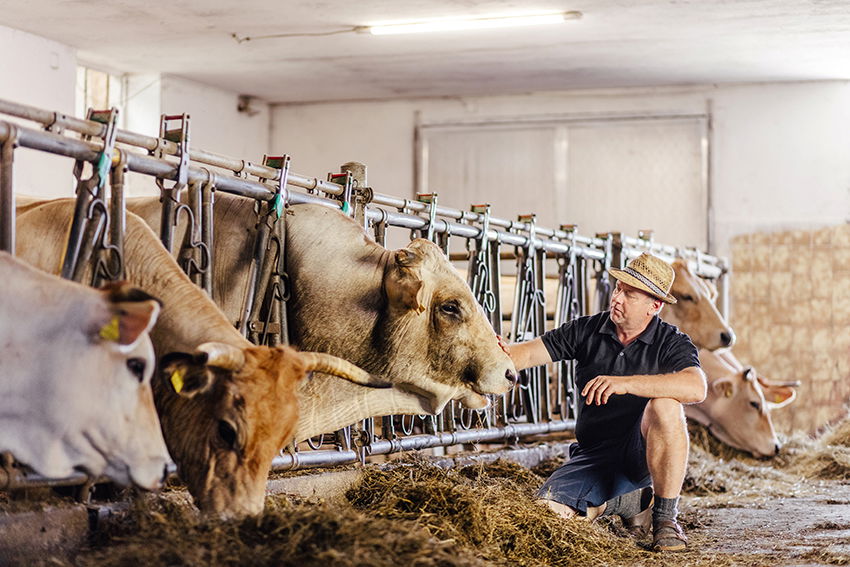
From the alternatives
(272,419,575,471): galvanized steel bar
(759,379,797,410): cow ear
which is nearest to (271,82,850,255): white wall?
(759,379,797,410): cow ear

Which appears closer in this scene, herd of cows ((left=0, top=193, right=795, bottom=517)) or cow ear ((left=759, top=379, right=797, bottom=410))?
herd of cows ((left=0, top=193, right=795, bottom=517))

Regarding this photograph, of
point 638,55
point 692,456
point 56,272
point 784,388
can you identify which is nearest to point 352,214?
point 56,272

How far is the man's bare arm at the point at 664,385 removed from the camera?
5.12 metres

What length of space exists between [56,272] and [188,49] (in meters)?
8.30

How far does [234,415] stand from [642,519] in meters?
2.95

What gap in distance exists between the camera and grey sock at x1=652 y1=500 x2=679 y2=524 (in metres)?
5.25

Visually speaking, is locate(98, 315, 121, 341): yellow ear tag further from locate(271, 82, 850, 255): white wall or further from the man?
locate(271, 82, 850, 255): white wall

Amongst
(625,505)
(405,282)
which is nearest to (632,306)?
(625,505)

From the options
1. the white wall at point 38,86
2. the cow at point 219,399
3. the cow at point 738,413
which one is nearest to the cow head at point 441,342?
the cow at point 219,399

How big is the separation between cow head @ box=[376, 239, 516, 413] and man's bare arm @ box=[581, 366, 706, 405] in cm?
50

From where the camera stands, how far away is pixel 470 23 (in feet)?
34.7

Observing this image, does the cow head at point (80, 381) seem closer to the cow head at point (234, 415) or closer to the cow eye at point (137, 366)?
the cow eye at point (137, 366)

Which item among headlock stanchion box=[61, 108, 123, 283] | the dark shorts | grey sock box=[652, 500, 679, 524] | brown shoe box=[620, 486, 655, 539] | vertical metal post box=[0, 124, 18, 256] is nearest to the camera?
vertical metal post box=[0, 124, 18, 256]

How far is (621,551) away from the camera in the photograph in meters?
4.88
